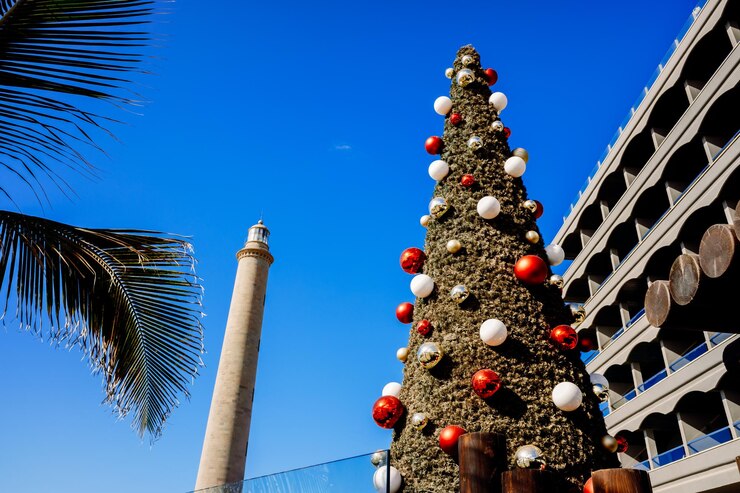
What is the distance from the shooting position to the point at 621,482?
3.37 metres

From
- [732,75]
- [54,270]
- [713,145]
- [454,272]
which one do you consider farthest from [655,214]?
[54,270]

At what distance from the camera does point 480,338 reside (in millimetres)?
5461

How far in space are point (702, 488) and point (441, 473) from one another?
45.5 ft

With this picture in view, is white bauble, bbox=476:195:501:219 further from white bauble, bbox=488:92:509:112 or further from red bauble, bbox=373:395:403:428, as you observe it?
red bauble, bbox=373:395:403:428

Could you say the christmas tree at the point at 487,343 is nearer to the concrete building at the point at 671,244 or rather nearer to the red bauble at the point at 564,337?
the red bauble at the point at 564,337

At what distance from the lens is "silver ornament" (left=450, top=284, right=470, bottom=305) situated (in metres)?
5.64

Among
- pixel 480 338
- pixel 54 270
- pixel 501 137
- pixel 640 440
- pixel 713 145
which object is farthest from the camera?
pixel 640 440

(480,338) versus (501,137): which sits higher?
(501,137)

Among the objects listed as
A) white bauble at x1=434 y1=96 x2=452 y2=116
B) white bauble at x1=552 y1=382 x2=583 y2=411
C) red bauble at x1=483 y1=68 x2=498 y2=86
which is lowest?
white bauble at x1=552 y1=382 x2=583 y2=411

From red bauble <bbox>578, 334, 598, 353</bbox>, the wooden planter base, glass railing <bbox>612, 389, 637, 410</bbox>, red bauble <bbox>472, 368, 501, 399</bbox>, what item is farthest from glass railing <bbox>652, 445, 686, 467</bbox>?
the wooden planter base

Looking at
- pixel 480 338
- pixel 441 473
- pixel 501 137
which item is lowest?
pixel 441 473

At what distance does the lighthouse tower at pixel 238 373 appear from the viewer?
20.5 m

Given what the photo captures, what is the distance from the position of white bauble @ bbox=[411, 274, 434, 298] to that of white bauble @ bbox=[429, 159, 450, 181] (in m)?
1.33

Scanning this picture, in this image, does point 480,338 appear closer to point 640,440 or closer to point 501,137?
point 501,137
